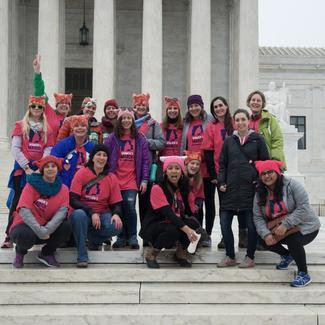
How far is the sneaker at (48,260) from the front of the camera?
8867 millimetres

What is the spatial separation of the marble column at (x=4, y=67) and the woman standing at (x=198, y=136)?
23.4 meters

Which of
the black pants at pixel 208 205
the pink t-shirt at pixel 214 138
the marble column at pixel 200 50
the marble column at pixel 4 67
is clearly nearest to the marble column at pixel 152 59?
the marble column at pixel 200 50

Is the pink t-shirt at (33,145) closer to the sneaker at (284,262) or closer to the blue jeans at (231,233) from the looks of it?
the blue jeans at (231,233)

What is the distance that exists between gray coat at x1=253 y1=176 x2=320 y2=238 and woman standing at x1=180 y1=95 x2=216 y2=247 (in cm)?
150

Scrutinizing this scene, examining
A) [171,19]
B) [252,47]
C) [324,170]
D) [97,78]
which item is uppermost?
[171,19]

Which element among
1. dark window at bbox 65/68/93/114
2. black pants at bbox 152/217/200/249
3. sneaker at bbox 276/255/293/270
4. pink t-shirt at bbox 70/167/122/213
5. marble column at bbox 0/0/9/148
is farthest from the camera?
dark window at bbox 65/68/93/114

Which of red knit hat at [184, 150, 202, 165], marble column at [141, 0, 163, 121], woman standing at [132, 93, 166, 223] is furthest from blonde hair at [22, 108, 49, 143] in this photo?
marble column at [141, 0, 163, 121]

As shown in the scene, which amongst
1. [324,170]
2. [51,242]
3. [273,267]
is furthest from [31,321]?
[324,170]

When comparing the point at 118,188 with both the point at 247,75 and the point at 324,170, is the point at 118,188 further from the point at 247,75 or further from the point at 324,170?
the point at 324,170

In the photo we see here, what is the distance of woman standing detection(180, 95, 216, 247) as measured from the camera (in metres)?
10.1

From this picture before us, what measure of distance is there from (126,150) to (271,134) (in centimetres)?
289

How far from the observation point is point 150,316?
7.53 metres

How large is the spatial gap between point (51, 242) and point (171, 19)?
31.4m

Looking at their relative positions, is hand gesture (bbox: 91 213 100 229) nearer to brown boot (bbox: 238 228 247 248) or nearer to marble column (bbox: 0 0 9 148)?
brown boot (bbox: 238 228 247 248)
